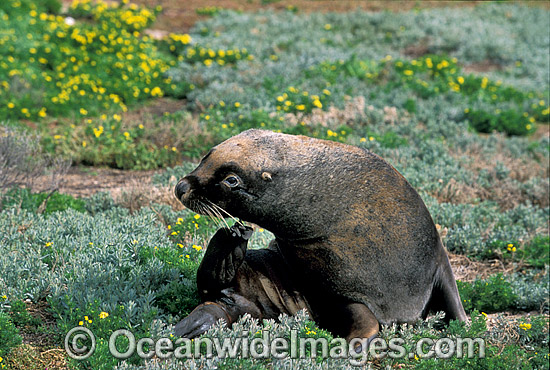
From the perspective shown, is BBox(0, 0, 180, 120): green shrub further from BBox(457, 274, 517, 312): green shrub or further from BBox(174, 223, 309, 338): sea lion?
BBox(457, 274, 517, 312): green shrub

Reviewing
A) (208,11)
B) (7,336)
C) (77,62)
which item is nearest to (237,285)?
(7,336)

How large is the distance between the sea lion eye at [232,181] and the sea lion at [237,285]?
32 cm

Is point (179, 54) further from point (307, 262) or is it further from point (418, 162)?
point (307, 262)

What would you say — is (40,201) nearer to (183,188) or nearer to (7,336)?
(7,336)

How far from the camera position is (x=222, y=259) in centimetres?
432

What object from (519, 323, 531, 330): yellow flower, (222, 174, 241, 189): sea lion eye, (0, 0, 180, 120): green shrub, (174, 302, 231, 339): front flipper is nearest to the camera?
(222, 174, 241, 189): sea lion eye

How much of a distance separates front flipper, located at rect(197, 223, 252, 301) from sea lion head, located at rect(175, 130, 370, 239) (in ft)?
0.38

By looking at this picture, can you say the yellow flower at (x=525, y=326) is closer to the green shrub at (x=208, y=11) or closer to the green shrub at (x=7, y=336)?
the green shrub at (x=7, y=336)

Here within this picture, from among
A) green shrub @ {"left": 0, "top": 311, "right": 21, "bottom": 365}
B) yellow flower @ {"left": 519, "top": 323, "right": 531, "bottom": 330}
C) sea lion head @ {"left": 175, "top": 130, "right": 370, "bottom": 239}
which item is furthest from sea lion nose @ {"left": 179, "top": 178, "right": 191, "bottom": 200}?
yellow flower @ {"left": 519, "top": 323, "right": 531, "bottom": 330}

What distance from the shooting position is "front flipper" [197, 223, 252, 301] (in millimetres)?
4219

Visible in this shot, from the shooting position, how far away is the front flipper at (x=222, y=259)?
4219mm

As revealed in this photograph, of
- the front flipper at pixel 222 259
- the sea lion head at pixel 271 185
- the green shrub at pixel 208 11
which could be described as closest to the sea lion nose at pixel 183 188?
the sea lion head at pixel 271 185

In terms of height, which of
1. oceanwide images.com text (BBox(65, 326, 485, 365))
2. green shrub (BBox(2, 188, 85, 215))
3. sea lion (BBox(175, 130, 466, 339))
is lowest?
green shrub (BBox(2, 188, 85, 215))

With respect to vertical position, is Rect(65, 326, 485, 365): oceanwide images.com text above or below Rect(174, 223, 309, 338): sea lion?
below
